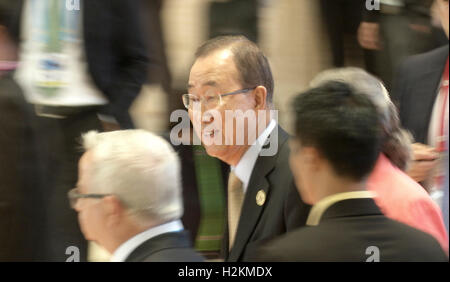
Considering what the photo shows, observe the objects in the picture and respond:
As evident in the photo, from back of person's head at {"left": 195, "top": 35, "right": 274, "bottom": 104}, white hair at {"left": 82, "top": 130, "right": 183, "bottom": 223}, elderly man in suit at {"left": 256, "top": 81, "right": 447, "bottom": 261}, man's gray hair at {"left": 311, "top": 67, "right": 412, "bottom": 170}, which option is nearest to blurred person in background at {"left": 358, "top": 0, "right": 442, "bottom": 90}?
back of person's head at {"left": 195, "top": 35, "right": 274, "bottom": 104}

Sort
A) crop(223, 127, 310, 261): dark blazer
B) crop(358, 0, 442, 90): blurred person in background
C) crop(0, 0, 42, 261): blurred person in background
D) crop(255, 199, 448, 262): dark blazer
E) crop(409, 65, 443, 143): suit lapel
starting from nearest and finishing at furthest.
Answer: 1. crop(255, 199, 448, 262): dark blazer
2. crop(223, 127, 310, 261): dark blazer
3. crop(0, 0, 42, 261): blurred person in background
4. crop(409, 65, 443, 143): suit lapel
5. crop(358, 0, 442, 90): blurred person in background

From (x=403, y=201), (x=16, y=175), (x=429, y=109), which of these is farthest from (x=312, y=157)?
(x=16, y=175)

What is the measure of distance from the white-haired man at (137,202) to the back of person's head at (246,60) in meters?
0.50

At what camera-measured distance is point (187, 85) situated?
8.19 feet

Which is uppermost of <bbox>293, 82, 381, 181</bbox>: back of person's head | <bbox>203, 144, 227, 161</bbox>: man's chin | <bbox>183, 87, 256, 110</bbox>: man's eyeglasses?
<bbox>293, 82, 381, 181</bbox>: back of person's head

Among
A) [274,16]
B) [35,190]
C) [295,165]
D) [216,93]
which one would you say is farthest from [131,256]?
[274,16]

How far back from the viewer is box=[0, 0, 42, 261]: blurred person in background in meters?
2.43

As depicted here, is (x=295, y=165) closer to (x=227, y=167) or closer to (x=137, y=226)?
(x=137, y=226)

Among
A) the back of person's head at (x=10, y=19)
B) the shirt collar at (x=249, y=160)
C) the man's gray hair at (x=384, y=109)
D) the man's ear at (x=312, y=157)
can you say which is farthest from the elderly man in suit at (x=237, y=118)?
the back of person's head at (x=10, y=19)

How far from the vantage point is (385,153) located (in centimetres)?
203

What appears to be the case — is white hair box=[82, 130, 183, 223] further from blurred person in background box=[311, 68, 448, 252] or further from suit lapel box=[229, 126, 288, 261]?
blurred person in background box=[311, 68, 448, 252]

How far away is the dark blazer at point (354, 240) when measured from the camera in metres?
1.65

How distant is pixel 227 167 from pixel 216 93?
281 millimetres

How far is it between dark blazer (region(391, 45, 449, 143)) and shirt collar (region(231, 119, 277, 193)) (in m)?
0.55
